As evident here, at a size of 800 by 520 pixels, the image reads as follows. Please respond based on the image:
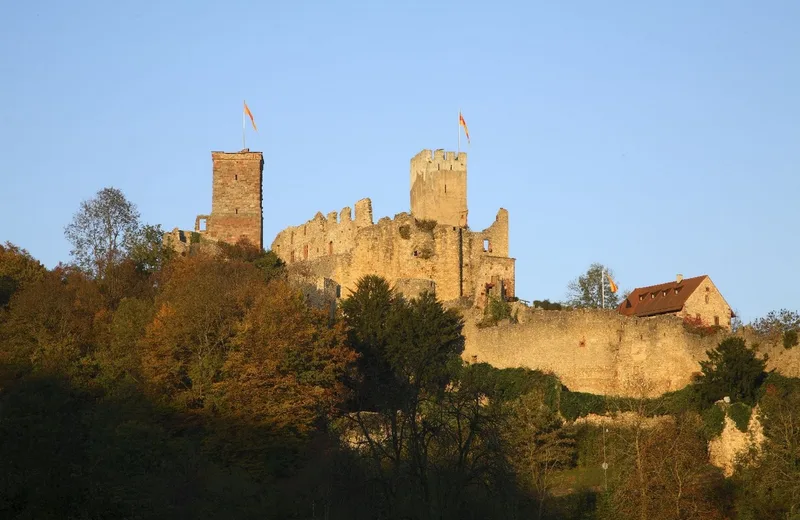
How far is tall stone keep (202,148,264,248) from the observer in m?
63.3

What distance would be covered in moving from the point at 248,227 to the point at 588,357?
19.3 m

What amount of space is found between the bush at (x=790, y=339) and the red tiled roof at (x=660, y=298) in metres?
8.62

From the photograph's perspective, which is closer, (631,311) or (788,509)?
(788,509)

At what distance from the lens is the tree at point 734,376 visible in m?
44.2

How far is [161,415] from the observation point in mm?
45375

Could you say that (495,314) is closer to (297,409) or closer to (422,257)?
(422,257)

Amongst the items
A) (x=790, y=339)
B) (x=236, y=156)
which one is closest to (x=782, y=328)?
(x=790, y=339)

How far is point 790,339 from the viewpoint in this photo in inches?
1813

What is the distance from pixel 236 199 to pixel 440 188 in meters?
8.66

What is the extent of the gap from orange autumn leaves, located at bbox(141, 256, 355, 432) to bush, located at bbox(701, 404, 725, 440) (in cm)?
1054

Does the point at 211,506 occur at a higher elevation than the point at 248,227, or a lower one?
lower

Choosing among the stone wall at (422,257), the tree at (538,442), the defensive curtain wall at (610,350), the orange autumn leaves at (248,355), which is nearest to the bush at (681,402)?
the defensive curtain wall at (610,350)

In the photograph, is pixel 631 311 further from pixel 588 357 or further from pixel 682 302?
pixel 588 357

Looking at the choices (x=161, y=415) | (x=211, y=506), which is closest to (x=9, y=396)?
(x=161, y=415)
